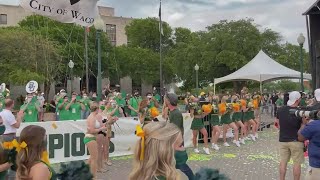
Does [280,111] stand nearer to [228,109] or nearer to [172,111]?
[172,111]

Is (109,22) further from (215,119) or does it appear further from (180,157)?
(180,157)

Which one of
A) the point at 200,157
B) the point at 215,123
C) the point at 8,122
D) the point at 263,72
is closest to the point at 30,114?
the point at 8,122

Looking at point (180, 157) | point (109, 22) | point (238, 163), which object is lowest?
point (238, 163)

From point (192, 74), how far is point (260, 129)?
1231 inches

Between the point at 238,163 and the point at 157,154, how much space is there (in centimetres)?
820

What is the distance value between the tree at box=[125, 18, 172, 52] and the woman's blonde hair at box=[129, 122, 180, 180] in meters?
69.4

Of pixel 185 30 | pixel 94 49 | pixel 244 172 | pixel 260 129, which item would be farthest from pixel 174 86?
pixel 244 172

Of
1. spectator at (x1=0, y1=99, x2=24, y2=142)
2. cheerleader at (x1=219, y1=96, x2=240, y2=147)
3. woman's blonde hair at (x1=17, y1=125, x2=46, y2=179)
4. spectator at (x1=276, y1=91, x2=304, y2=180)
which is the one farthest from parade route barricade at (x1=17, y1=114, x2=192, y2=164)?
woman's blonde hair at (x1=17, y1=125, x2=46, y2=179)

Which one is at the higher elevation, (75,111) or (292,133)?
(75,111)

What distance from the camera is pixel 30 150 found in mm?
3629

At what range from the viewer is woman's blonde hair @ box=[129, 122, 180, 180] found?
2.81 m

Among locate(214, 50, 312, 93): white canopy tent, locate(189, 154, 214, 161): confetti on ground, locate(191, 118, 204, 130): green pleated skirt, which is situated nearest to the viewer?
locate(189, 154, 214, 161): confetti on ground

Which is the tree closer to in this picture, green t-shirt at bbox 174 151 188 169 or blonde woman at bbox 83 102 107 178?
blonde woman at bbox 83 102 107 178

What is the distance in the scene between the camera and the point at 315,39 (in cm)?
778
